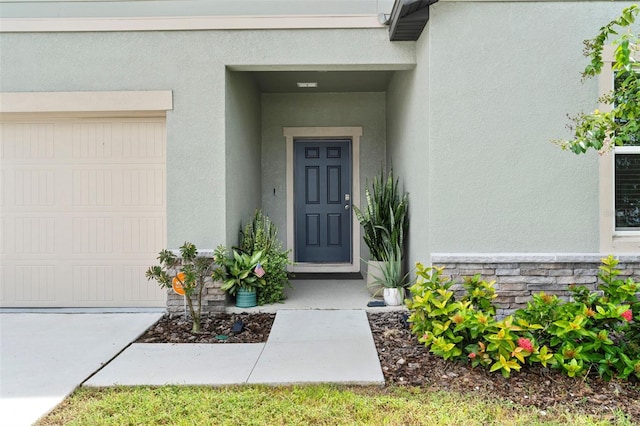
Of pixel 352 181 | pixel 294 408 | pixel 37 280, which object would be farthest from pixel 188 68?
pixel 294 408

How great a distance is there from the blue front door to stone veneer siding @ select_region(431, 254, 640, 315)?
3097 millimetres

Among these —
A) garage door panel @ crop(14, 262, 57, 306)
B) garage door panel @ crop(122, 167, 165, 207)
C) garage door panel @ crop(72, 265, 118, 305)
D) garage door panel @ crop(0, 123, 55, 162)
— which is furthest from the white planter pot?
garage door panel @ crop(0, 123, 55, 162)

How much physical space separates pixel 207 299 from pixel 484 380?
2.99m

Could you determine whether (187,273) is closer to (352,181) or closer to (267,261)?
(267,261)

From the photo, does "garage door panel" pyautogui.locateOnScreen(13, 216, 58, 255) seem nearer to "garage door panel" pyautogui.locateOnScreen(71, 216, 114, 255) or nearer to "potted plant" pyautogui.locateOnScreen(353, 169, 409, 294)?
"garage door panel" pyautogui.locateOnScreen(71, 216, 114, 255)

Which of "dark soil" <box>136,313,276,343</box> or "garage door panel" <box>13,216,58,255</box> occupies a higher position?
"garage door panel" <box>13,216,58,255</box>

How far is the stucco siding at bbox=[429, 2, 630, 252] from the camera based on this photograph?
13.8 feet

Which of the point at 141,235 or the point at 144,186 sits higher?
the point at 144,186

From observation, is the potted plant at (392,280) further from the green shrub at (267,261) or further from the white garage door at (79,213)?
the white garage door at (79,213)

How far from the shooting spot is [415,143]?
192 inches

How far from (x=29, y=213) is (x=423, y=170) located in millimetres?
4587

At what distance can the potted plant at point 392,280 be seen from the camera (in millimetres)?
5012

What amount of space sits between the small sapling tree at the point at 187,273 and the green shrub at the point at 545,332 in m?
2.18

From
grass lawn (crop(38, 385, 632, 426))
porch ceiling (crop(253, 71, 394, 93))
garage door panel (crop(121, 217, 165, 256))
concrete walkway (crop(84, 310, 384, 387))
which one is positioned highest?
porch ceiling (crop(253, 71, 394, 93))
